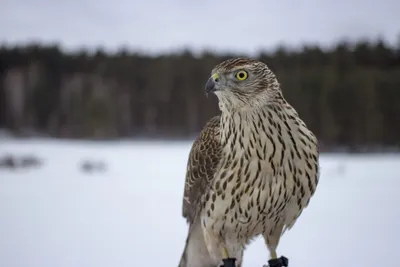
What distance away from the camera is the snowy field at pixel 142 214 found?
113 inches

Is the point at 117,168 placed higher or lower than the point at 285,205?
lower

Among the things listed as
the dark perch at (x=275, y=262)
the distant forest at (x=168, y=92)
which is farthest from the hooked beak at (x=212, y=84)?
the distant forest at (x=168, y=92)

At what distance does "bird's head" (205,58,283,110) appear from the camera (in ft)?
5.19

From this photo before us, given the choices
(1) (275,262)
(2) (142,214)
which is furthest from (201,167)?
(2) (142,214)

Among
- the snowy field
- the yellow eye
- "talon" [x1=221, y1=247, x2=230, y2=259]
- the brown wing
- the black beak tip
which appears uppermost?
the yellow eye

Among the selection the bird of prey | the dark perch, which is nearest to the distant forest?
the bird of prey

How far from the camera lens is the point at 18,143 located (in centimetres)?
541

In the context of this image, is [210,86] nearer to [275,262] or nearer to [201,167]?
[201,167]

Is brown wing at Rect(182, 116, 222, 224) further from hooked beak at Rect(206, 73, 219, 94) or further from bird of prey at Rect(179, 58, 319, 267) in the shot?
hooked beak at Rect(206, 73, 219, 94)

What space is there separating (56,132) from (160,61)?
1667 millimetres

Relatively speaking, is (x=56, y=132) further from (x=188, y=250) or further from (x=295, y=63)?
(x=188, y=250)

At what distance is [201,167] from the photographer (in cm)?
182

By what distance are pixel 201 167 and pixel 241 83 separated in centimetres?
42

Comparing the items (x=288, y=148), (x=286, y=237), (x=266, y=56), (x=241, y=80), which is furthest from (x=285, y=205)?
(x=266, y=56)
